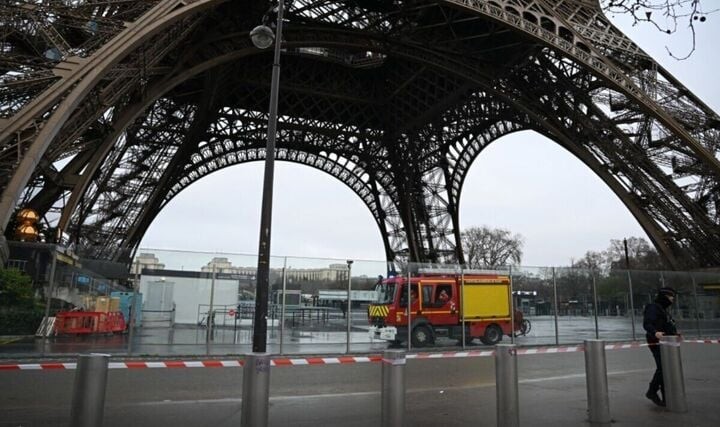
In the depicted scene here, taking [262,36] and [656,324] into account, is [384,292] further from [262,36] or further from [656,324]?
[656,324]

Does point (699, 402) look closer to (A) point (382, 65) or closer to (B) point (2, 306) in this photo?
(B) point (2, 306)

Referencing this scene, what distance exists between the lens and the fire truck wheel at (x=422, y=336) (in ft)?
58.9

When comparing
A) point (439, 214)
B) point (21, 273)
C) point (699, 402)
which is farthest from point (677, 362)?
point (439, 214)

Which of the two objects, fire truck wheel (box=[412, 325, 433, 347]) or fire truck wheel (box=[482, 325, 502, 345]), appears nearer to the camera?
fire truck wheel (box=[412, 325, 433, 347])

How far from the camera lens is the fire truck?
18.0 m

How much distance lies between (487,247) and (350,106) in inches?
1791

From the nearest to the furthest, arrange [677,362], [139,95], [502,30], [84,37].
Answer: [677,362] → [84,37] → [139,95] → [502,30]

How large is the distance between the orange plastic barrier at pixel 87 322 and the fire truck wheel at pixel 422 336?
915 cm

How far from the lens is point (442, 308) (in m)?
18.7

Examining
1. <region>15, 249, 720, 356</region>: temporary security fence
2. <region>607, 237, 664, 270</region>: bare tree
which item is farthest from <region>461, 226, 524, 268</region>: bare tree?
<region>15, 249, 720, 356</region>: temporary security fence

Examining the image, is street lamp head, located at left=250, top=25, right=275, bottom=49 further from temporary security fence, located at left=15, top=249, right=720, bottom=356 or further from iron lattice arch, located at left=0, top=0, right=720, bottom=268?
temporary security fence, located at left=15, top=249, right=720, bottom=356

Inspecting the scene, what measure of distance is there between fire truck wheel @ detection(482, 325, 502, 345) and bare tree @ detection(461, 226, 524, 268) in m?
58.3

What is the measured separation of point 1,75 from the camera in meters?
16.2

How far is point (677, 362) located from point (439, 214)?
37.8m
